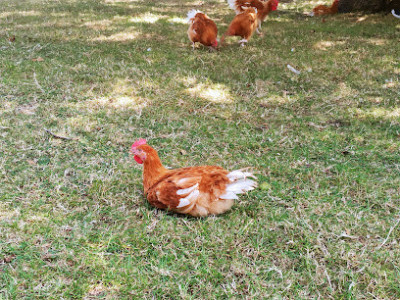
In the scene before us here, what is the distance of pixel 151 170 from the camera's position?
2.96 metres

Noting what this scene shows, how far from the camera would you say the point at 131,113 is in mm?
4430

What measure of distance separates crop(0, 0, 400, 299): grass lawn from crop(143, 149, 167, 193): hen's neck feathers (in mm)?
213

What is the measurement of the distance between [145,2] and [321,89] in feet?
23.2

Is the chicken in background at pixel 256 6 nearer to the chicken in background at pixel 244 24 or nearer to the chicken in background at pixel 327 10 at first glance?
the chicken in background at pixel 244 24

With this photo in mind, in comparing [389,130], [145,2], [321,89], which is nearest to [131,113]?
[321,89]

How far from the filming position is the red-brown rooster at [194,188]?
2754mm

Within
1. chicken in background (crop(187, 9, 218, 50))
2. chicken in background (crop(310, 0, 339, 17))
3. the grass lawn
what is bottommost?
the grass lawn

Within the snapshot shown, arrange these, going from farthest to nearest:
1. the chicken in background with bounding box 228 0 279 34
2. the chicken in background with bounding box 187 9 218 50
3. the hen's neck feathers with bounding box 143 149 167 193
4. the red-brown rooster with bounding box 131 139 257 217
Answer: the chicken in background with bounding box 228 0 279 34 < the chicken in background with bounding box 187 9 218 50 < the hen's neck feathers with bounding box 143 149 167 193 < the red-brown rooster with bounding box 131 139 257 217

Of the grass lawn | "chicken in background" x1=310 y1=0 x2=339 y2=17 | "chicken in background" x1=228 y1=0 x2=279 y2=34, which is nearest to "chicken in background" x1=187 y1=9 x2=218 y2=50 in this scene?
the grass lawn

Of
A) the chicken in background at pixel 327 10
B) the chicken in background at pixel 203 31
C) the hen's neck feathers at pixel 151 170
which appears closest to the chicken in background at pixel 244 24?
the chicken in background at pixel 203 31

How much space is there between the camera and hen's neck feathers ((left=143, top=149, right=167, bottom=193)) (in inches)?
116

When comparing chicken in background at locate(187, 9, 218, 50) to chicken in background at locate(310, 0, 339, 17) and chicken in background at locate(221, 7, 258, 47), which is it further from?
chicken in background at locate(310, 0, 339, 17)

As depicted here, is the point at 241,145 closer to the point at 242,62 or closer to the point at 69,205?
the point at 69,205

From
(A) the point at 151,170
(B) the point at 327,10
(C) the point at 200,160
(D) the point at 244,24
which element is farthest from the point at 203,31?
(B) the point at 327,10
